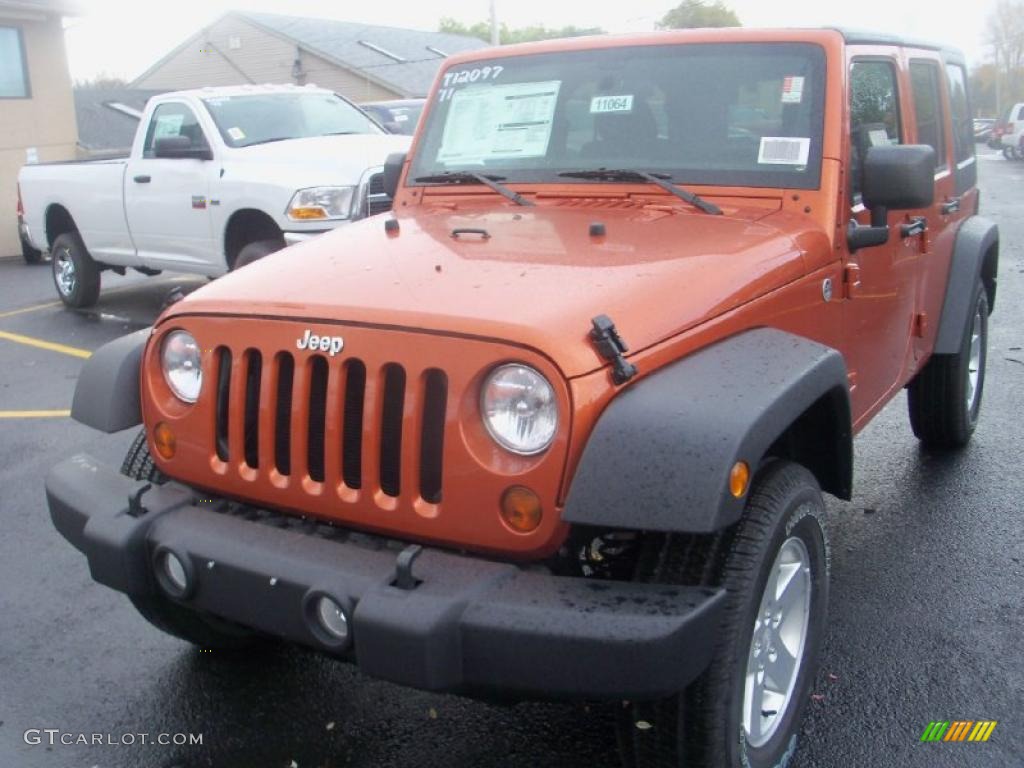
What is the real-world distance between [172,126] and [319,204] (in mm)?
2152

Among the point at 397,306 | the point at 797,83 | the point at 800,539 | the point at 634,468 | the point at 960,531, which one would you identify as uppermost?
the point at 797,83

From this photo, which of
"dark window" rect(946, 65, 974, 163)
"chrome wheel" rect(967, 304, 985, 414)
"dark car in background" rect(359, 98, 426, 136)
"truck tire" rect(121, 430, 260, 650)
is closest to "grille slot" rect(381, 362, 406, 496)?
"truck tire" rect(121, 430, 260, 650)

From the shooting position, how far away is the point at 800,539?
2814 mm

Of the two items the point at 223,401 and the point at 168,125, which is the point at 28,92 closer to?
the point at 168,125

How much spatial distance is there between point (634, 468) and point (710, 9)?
40.8 ft

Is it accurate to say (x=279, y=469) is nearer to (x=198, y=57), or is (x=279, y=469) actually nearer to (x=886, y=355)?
(x=886, y=355)

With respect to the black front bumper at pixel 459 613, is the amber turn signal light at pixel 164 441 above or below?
above

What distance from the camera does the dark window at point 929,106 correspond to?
441 cm

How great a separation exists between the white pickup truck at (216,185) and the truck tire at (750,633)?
18.2ft

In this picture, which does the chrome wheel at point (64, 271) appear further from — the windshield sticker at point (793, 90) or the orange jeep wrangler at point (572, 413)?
the windshield sticker at point (793, 90)

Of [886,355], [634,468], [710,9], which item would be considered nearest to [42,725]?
[634,468]

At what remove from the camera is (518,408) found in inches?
95.1

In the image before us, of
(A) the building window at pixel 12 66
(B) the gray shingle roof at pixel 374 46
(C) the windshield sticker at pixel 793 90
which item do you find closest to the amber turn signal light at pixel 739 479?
(C) the windshield sticker at pixel 793 90

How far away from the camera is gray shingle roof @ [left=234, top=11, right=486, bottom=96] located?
33906 millimetres
